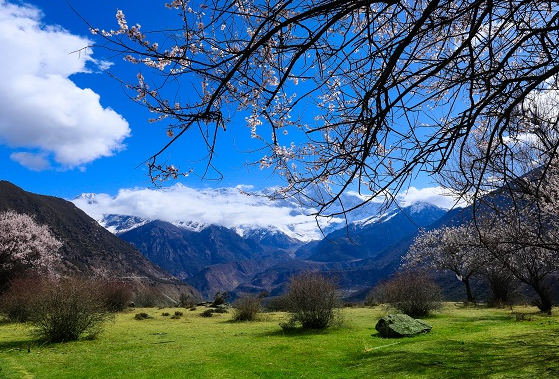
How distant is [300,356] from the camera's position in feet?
30.3

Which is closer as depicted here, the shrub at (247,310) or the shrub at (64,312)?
the shrub at (64,312)

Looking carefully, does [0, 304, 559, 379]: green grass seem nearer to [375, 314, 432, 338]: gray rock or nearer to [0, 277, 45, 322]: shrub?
[375, 314, 432, 338]: gray rock

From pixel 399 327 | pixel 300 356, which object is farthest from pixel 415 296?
pixel 300 356

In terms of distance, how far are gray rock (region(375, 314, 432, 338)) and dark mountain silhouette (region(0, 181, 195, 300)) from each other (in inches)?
3398

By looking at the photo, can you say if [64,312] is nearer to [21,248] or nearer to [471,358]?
[471,358]

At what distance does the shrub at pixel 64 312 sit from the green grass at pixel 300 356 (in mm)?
602

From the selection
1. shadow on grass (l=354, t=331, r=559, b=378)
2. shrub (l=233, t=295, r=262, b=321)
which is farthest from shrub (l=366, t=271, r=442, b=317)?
shadow on grass (l=354, t=331, r=559, b=378)

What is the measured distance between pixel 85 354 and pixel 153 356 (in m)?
2.03

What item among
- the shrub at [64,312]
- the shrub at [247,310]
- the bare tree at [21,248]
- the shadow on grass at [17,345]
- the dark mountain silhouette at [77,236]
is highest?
the dark mountain silhouette at [77,236]

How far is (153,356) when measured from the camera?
383 inches

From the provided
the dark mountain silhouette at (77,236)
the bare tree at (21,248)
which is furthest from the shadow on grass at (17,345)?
the dark mountain silhouette at (77,236)

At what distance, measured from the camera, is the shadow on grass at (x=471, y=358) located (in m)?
6.45

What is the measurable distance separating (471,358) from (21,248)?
3491 cm

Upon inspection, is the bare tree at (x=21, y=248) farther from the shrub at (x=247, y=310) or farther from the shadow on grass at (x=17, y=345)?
the shadow on grass at (x=17, y=345)
